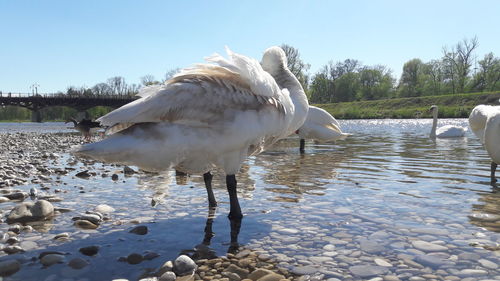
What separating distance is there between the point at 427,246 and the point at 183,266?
2341mm

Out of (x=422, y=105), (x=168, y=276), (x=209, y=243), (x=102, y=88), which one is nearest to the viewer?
(x=168, y=276)

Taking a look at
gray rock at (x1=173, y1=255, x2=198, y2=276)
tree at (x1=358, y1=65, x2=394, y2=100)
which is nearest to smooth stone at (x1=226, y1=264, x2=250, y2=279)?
gray rock at (x1=173, y1=255, x2=198, y2=276)

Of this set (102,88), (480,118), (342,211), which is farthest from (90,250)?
(102,88)

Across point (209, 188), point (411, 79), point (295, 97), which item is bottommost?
point (209, 188)

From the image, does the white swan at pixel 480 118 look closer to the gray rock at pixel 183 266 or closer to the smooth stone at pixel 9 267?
the gray rock at pixel 183 266

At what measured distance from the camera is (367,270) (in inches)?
130

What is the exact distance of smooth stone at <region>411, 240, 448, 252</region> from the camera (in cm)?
373

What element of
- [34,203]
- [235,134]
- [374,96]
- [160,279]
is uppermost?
[374,96]

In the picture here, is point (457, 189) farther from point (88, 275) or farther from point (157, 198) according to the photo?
point (88, 275)

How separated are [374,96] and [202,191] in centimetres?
11709

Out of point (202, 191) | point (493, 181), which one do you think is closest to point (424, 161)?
point (493, 181)

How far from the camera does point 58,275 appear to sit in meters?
3.23

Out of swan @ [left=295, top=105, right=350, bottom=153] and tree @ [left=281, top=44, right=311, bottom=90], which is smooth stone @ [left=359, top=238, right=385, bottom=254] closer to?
swan @ [left=295, top=105, right=350, bottom=153]

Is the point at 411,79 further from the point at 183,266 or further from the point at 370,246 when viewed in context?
the point at 183,266
